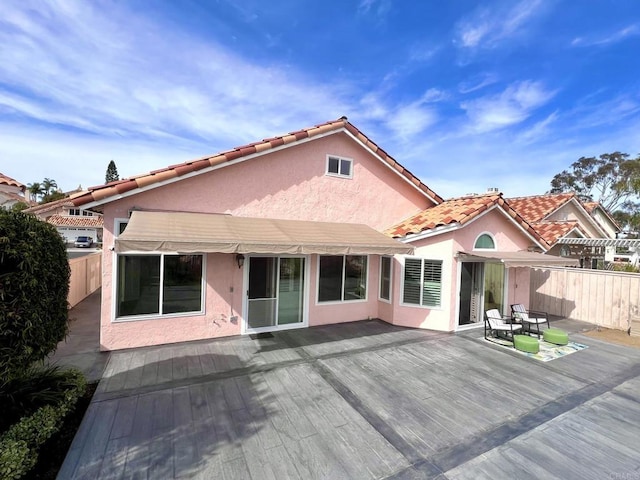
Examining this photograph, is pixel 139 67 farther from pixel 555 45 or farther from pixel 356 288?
pixel 555 45

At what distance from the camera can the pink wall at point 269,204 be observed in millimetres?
13109

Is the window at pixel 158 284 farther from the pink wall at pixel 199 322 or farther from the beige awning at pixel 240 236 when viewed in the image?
the beige awning at pixel 240 236

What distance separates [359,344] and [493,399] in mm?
6028

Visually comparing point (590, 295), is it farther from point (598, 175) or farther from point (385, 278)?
point (598, 175)

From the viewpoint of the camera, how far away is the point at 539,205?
33594 millimetres

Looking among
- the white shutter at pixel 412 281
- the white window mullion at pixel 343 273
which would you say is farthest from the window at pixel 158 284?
the white shutter at pixel 412 281

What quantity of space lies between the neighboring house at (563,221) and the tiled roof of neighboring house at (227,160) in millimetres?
18164

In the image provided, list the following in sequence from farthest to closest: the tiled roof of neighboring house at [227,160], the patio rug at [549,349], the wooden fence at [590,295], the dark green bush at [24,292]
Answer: the wooden fence at [590,295] < the patio rug at [549,349] < the tiled roof of neighboring house at [227,160] < the dark green bush at [24,292]

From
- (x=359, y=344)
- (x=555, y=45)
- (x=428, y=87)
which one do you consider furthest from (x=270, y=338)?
(x=555, y=45)

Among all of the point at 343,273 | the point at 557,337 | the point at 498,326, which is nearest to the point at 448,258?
the point at 498,326

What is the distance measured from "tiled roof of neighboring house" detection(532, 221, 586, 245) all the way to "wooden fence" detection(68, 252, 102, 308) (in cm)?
3877

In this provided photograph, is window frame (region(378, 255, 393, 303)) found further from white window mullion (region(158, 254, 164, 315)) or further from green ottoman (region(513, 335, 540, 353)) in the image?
white window mullion (region(158, 254, 164, 315))

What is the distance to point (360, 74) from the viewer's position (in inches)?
857

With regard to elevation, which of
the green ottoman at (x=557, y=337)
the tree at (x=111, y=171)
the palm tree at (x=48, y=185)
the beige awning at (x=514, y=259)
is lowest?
the green ottoman at (x=557, y=337)
